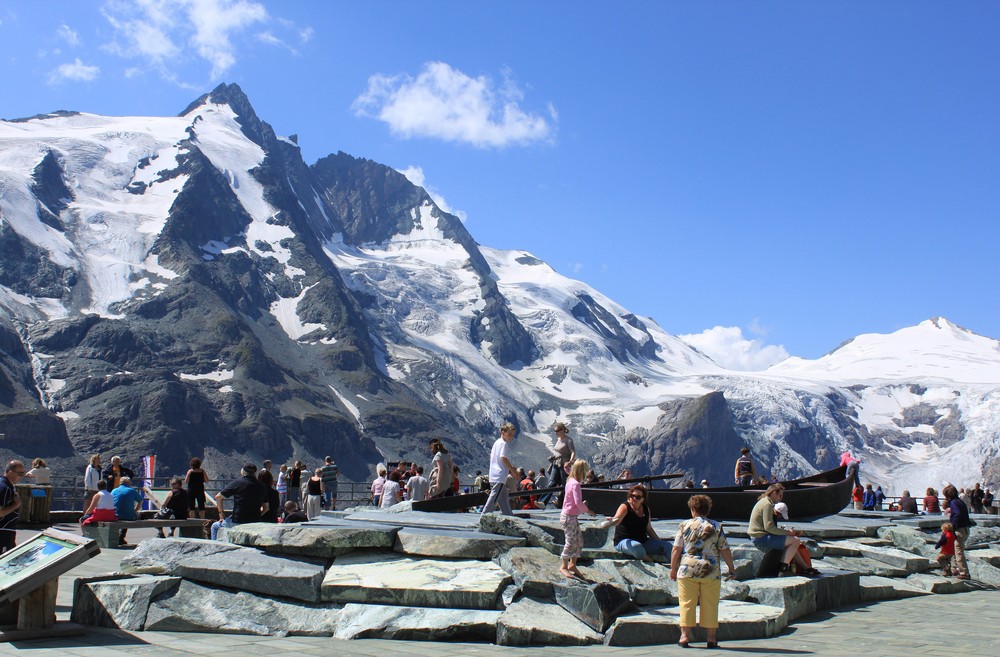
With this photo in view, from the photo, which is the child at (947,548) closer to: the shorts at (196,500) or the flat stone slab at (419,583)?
the flat stone slab at (419,583)

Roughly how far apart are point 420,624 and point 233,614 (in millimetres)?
2074

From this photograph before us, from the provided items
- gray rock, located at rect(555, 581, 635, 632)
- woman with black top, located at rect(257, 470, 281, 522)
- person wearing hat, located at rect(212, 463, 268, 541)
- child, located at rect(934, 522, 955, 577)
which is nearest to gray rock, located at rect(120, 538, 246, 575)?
person wearing hat, located at rect(212, 463, 268, 541)

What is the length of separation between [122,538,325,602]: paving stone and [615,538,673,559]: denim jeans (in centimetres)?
370

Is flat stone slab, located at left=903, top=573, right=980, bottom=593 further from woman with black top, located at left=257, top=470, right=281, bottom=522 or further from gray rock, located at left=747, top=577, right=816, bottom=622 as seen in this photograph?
woman with black top, located at left=257, top=470, right=281, bottom=522

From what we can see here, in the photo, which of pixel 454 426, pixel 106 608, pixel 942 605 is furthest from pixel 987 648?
pixel 454 426

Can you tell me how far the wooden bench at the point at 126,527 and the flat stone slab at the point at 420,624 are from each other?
7.13 metres

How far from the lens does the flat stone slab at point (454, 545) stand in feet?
37.2

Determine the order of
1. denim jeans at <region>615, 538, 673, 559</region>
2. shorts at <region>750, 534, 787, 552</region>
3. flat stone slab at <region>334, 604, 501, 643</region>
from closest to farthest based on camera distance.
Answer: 1. flat stone slab at <region>334, 604, 501, 643</region>
2. denim jeans at <region>615, 538, 673, 559</region>
3. shorts at <region>750, 534, 787, 552</region>

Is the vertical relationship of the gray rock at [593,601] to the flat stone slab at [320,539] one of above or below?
below

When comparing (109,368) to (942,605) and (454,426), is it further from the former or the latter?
(942,605)

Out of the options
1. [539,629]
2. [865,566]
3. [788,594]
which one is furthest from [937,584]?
[539,629]

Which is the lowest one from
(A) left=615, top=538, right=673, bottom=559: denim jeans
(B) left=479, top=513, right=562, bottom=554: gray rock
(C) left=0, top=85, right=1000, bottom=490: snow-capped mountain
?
(A) left=615, top=538, right=673, bottom=559: denim jeans

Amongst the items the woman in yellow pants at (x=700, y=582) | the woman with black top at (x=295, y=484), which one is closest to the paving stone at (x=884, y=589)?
the woman in yellow pants at (x=700, y=582)

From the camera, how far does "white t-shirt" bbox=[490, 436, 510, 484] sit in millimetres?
13578
